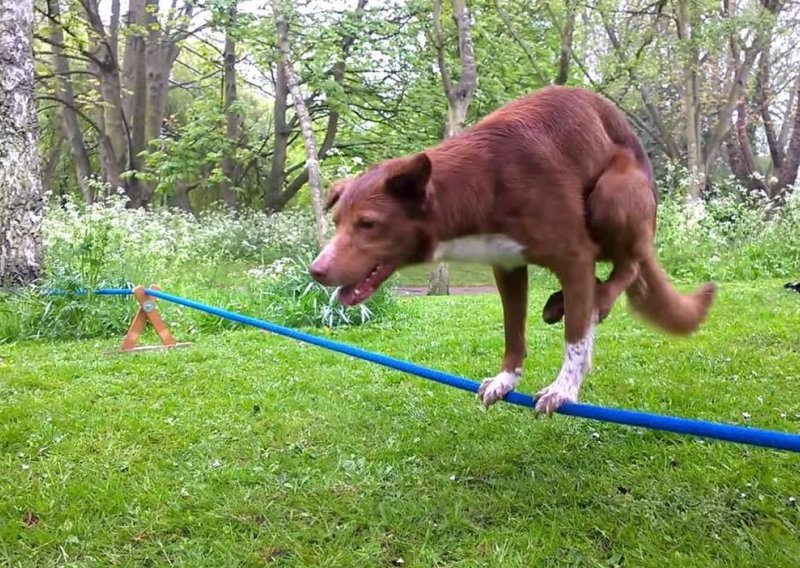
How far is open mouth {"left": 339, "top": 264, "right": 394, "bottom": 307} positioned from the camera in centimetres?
263

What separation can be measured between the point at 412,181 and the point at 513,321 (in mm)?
946

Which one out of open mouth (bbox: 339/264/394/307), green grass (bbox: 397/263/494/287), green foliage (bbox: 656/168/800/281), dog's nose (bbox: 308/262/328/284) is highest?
dog's nose (bbox: 308/262/328/284)

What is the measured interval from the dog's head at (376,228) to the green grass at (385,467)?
1102 millimetres

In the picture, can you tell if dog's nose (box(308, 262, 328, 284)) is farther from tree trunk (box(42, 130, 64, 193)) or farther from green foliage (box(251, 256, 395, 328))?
tree trunk (box(42, 130, 64, 193))

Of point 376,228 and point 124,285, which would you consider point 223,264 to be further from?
point 376,228

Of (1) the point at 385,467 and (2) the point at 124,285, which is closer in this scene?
(1) the point at 385,467

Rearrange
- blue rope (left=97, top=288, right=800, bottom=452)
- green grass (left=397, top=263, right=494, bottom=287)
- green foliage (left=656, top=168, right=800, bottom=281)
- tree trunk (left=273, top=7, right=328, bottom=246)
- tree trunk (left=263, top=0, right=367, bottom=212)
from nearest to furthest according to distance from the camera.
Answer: blue rope (left=97, top=288, right=800, bottom=452) → tree trunk (left=273, top=7, right=328, bottom=246) → green foliage (left=656, top=168, right=800, bottom=281) → green grass (left=397, top=263, right=494, bottom=287) → tree trunk (left=263, top=0, right=367, bottom=212)

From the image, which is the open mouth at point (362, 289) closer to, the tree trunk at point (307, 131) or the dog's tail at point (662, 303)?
the dog's tail at point (662, 303)

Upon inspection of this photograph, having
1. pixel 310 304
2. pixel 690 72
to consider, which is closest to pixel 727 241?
pixel 310 304

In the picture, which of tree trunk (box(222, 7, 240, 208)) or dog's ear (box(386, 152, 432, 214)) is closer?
dog's ear (box(386, 152, 432, 214))

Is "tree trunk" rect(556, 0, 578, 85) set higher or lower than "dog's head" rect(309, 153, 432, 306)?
higher

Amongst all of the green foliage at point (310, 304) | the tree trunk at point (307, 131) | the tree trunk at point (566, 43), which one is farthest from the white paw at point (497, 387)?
the tree trunk at point (566, 43)

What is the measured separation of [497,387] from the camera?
3.07 m

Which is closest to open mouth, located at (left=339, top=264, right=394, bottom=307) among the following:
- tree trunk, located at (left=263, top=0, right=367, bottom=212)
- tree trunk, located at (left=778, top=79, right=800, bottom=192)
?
tree trunk, located at (left=263, top=0, right=367, bottom=212)
